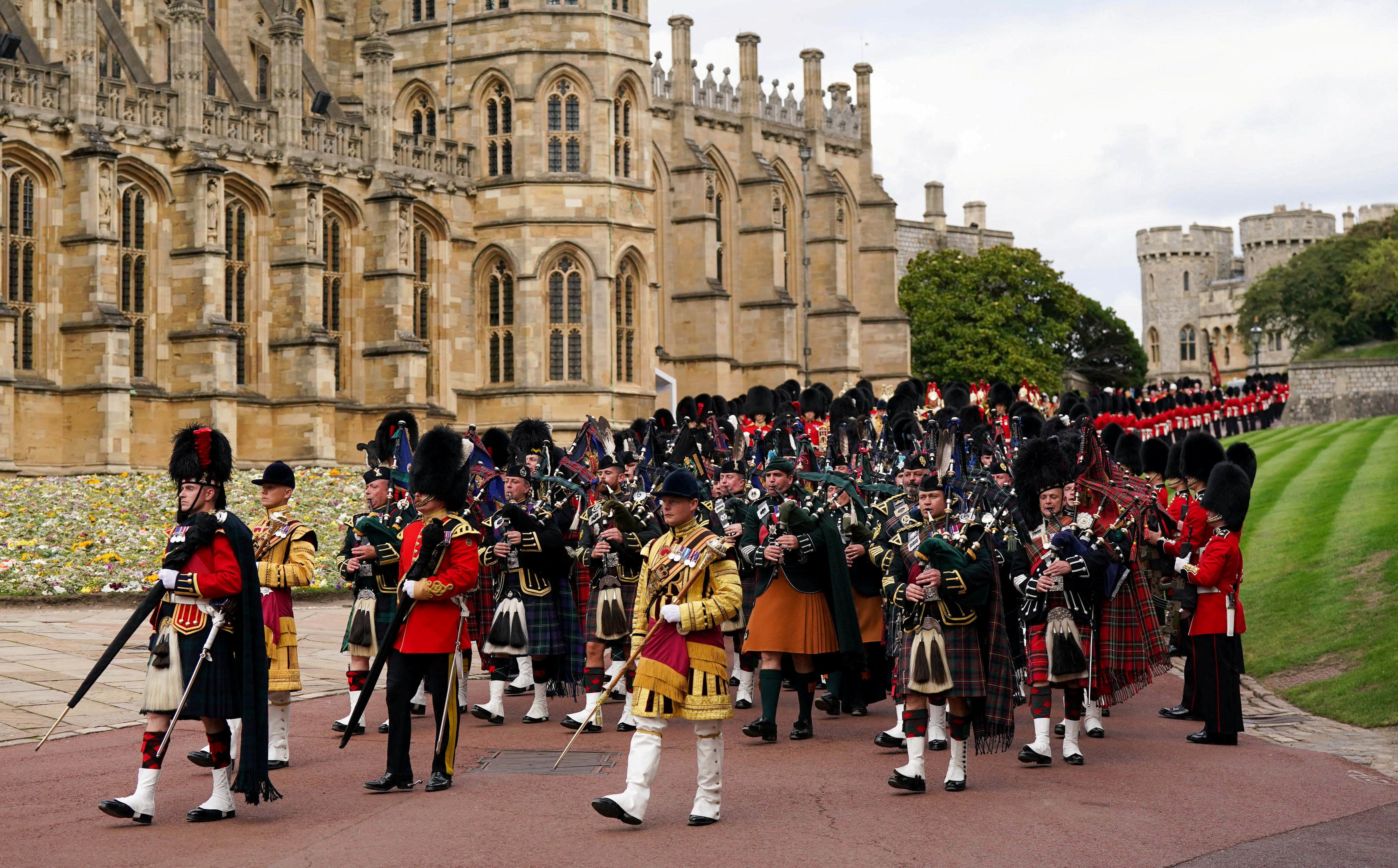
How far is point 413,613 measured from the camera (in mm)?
10305

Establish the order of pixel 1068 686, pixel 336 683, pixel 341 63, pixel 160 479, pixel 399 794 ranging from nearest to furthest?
1. pixel 399 794
2. pixel 1068 686
3. pixel 336 683
4. pixel 160 479
5. pixel 341 63

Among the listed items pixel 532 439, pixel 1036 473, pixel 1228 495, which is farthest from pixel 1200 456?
pixel 532 439


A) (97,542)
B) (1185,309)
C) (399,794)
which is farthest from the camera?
(1185,309)

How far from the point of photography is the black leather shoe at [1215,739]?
11.8m

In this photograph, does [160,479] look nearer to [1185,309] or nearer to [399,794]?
[399,794]

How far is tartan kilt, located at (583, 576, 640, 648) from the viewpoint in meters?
13.0

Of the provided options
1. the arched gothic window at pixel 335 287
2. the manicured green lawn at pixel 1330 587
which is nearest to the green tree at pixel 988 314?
the arched gothic window at pixel 335 287

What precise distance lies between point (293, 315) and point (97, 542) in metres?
18.1

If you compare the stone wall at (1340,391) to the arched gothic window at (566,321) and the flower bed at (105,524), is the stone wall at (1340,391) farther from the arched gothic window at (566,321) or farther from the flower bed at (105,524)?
the flower bed at (105,524)

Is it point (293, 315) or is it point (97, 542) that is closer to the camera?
point (97, 542)

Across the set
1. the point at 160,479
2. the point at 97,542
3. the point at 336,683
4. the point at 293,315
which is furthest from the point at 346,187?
the point at 336,683

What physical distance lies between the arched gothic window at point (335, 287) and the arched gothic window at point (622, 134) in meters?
7.15

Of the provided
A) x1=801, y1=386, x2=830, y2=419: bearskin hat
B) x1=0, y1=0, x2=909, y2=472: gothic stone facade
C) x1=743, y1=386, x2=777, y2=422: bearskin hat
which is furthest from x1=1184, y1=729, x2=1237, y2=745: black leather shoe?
x1=0, y1=0, x2=909, y2=472: gothic stone facade

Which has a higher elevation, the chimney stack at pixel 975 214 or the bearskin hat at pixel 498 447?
the chimney stack at pixel 975 214
